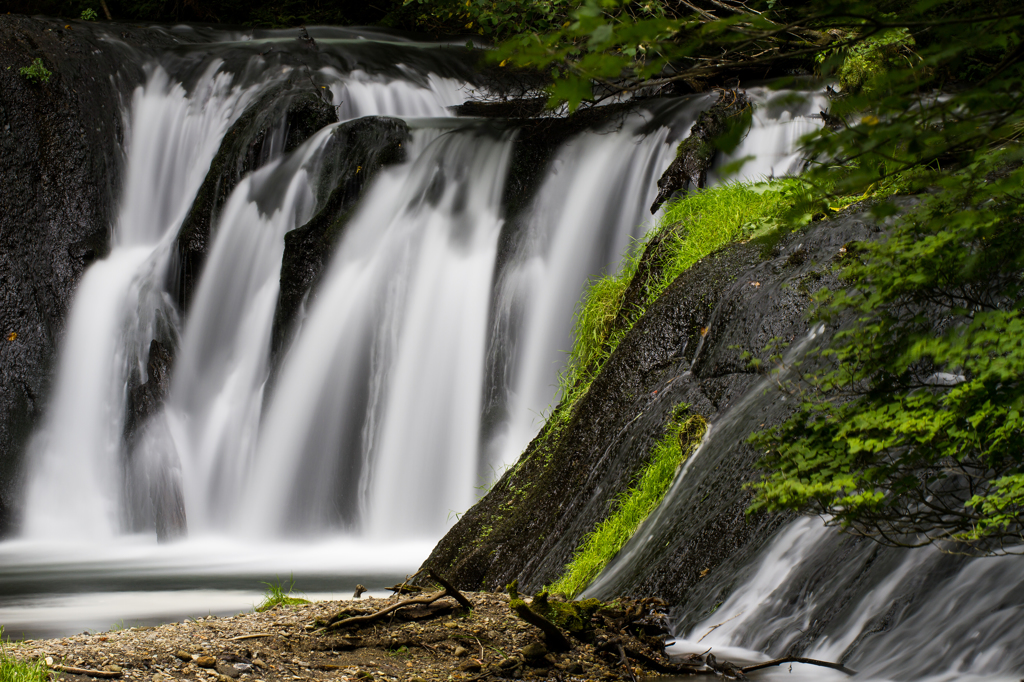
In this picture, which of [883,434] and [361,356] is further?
[361,356]

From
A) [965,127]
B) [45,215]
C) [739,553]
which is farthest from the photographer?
[45,215]

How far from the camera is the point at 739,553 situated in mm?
3979

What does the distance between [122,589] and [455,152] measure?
588cm

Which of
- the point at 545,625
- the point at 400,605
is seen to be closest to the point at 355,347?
the point at 400,605

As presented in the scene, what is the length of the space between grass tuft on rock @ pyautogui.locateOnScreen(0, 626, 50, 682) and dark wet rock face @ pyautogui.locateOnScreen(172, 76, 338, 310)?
8.81 metres

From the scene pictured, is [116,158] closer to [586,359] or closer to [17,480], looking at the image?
[17,480]

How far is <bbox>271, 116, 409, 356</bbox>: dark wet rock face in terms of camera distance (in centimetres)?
1016

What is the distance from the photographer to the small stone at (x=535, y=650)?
331 cm

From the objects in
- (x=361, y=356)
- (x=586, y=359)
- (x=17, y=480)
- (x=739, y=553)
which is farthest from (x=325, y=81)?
(x=739, y=553)

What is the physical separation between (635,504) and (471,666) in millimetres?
1873

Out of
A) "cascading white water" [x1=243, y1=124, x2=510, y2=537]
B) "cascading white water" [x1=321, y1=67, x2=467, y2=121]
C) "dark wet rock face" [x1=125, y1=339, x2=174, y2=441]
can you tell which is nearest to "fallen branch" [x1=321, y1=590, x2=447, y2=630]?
"cascading white water" [x1=243, y1=124, x2=510, y2=537]

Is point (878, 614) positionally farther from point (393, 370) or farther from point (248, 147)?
point (248, 147)

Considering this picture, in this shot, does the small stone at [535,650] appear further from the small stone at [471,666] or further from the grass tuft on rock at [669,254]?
the grass tuft on rock at [669,254]

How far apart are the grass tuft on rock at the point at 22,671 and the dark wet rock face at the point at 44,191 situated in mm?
8814
